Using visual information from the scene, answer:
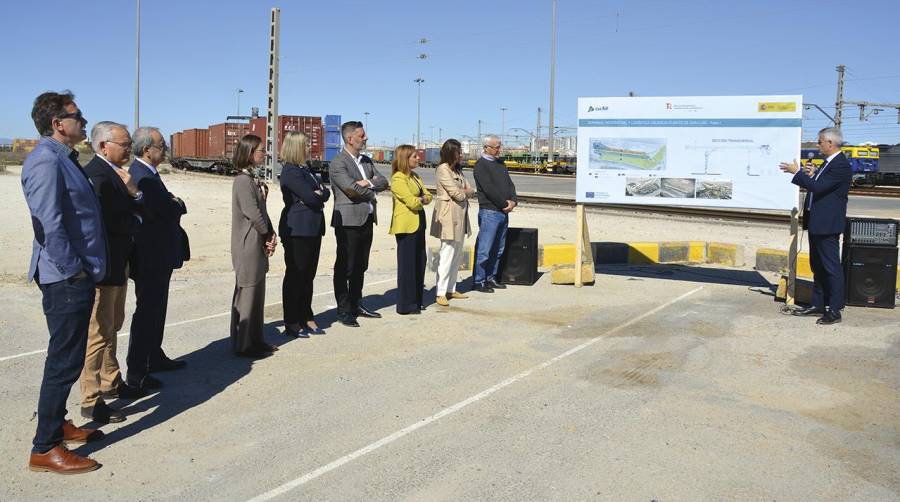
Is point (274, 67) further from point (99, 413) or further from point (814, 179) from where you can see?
point (99, 413)

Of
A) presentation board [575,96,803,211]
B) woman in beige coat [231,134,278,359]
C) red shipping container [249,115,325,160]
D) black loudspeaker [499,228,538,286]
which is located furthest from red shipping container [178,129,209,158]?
woman in beige coat [231,134,278,359]

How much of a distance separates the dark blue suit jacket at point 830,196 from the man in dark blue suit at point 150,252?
6.31 metres

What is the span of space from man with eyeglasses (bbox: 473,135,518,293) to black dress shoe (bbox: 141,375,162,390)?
4851mm

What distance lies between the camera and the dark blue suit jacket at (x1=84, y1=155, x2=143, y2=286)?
197 inches

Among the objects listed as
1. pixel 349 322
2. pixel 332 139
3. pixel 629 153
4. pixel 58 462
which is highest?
pixel 332 139

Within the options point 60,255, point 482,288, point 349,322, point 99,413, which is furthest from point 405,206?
point 60,255

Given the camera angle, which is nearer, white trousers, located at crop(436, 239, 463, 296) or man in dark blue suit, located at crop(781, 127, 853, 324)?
man in dark blue suit, located at crop(781, 127, 853, 324)

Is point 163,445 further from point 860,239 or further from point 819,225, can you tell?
point 860,239

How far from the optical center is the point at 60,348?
13.8 feet

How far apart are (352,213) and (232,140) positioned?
1463 inches

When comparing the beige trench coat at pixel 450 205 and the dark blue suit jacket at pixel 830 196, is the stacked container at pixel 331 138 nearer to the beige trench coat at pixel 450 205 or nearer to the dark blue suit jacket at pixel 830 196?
the beige trench coat at pixel 450 205

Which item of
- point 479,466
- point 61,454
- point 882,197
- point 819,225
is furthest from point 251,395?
point 882,197

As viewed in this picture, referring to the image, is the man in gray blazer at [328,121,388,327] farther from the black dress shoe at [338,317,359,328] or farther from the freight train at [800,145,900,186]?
the freight train at [800,145,900,186]

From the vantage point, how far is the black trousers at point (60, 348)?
418 centimetres
